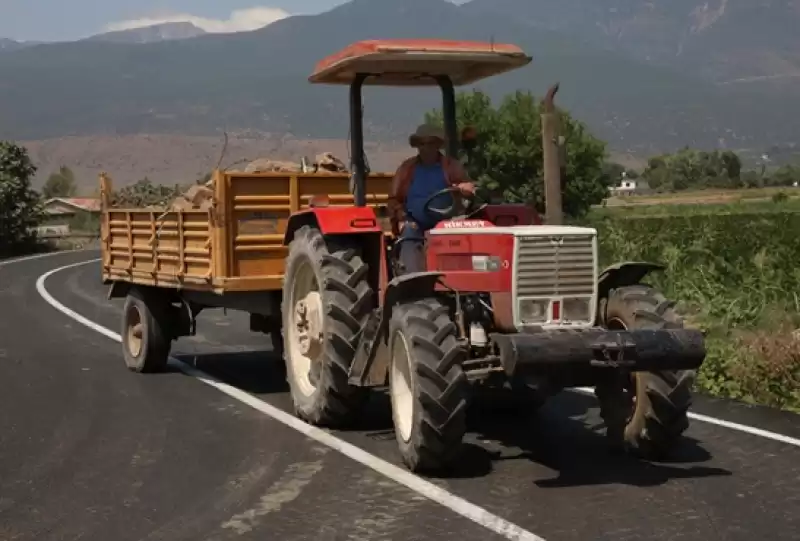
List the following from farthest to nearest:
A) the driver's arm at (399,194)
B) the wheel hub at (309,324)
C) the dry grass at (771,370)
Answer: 1. the dry grass at (771,370)
2. the wheel hub at (309,324)
3. the driver's arm at (399,194)

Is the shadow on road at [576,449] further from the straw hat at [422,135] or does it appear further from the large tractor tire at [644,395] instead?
the straw hat at [422,135]

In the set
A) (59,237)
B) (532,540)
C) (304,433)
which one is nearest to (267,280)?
(304,433)

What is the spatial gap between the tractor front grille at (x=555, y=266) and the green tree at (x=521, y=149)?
2106 inches

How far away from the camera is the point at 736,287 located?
1470 cm

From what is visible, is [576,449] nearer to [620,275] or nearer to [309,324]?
[620,275]

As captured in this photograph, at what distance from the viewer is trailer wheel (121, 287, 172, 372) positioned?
12039 mm

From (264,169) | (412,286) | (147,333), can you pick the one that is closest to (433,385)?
(412,286)

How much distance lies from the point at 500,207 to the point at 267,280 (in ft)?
9.50

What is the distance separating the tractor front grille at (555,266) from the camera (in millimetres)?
7266

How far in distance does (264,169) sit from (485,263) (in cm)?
490

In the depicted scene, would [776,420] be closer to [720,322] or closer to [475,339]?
[475,339]

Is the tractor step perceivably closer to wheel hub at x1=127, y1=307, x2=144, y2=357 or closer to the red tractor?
the red tractor

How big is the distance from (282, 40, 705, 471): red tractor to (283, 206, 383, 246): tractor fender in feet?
0.05

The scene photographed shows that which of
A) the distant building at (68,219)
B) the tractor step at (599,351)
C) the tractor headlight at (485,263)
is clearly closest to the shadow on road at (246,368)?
the tractor headlight at (485,263)
